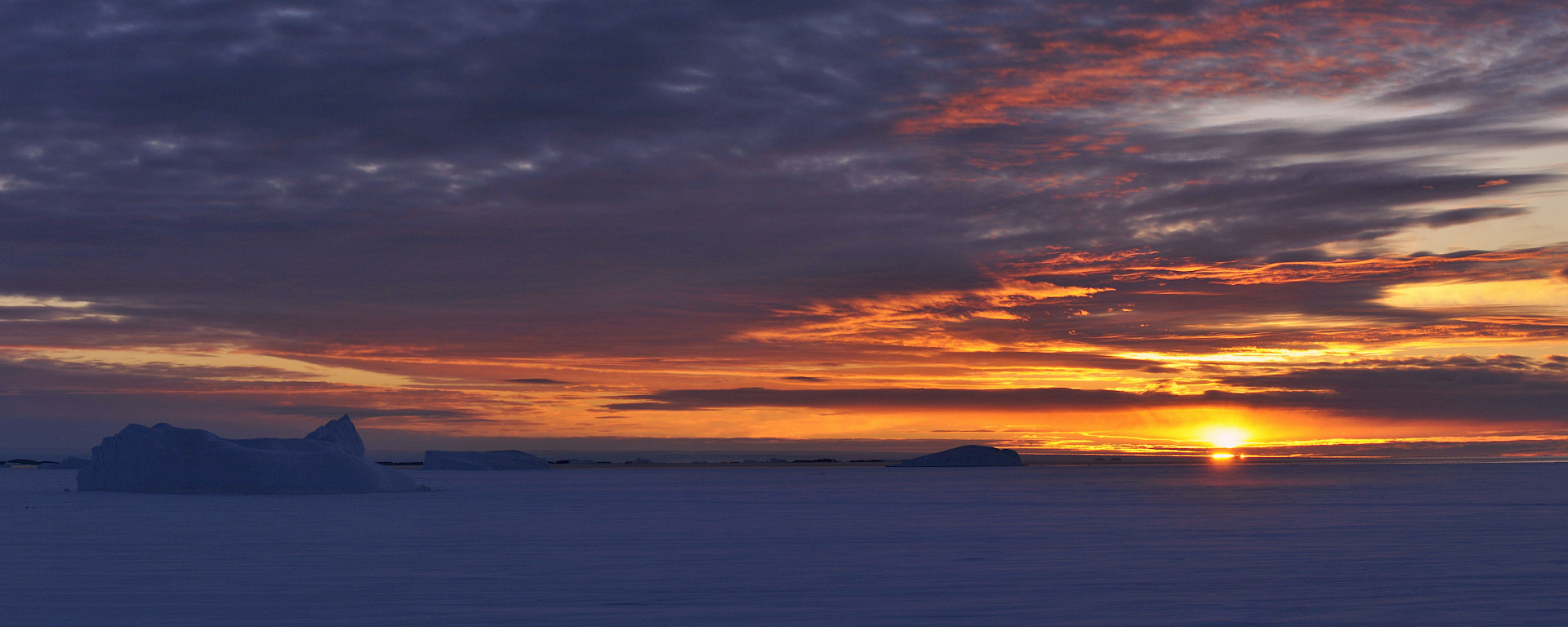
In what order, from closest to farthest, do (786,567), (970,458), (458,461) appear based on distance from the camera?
(786,567) < (458,461) < (970,458)

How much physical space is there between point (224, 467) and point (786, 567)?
116ft

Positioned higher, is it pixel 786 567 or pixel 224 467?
pixel 224 467

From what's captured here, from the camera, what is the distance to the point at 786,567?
17547 mm

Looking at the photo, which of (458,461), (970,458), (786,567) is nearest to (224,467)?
(786,567)

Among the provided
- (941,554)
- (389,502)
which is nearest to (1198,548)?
(941,554)

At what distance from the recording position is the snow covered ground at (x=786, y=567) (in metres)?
12.7

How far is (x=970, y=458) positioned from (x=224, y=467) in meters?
143

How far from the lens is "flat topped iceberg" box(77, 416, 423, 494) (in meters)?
45.7

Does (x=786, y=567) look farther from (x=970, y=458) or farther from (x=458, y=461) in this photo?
(x=970, y=458)

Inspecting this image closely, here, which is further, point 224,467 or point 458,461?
point 458,461

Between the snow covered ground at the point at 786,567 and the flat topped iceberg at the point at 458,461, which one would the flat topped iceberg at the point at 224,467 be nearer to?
the snow covered ground at the point at 786,567

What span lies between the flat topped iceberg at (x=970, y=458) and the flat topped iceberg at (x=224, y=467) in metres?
135

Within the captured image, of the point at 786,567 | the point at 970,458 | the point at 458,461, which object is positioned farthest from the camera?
the point at 970,458

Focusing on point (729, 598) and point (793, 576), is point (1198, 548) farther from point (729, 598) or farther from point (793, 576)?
point (729, 598)
